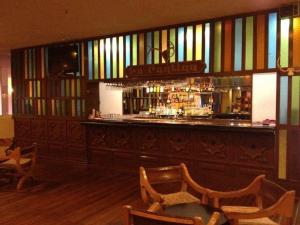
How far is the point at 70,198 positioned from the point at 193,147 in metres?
2.18

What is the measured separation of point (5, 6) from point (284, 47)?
13.3 ft

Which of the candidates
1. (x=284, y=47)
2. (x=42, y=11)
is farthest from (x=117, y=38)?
(x=284, y=47)

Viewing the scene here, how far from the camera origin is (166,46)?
554cm

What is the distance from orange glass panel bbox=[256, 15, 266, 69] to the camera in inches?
183

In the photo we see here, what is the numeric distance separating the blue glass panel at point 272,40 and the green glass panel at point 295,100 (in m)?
0.38

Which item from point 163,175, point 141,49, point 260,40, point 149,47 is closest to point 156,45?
point 149,47

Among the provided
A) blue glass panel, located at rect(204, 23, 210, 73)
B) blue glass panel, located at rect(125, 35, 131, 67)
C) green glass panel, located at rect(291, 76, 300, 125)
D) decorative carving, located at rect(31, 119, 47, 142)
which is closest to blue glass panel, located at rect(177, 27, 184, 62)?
blue glass panel, located at rect(204, 23, 210, 73)

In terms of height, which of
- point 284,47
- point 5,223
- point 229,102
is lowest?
point 5,223

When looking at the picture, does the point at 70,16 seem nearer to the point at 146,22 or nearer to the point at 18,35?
the point at 146,22

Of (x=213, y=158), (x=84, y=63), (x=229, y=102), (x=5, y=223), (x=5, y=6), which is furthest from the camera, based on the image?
(x=84, y=63)

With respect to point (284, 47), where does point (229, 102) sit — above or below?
below

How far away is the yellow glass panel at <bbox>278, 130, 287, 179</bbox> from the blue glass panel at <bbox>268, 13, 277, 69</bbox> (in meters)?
1.05

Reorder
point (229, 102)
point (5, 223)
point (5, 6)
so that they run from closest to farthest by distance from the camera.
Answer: point (5, 223), point (5, 6), point (229, 102)

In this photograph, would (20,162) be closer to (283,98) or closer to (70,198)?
(70,198)
